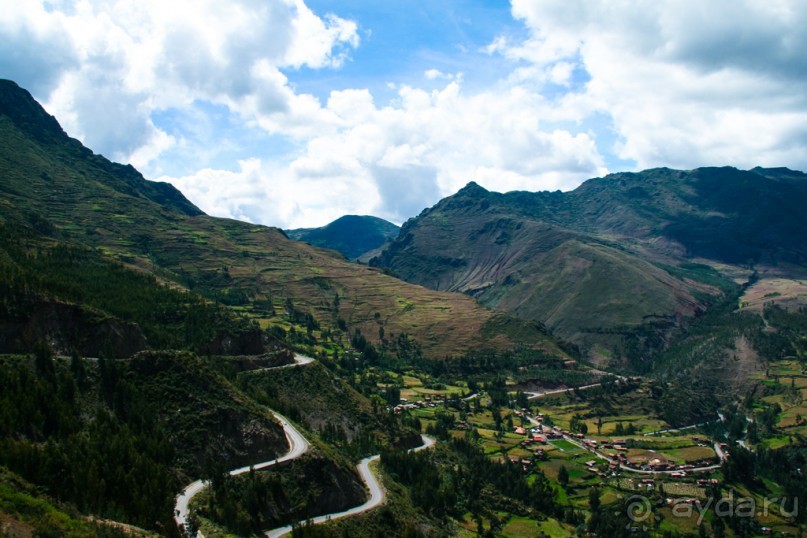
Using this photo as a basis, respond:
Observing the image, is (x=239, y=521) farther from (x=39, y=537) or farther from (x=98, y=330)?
(x=98, y=330)

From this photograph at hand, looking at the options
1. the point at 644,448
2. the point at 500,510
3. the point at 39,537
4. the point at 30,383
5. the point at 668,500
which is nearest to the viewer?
the point at 39,537

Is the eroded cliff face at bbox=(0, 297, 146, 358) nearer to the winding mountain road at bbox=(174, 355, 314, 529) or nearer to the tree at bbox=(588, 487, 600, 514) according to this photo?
the winding mountain road at bbox=(174, 355, 314, 529)

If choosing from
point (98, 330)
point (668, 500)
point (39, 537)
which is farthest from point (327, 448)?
point (668, 500)

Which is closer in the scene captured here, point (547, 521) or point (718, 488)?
point (547, 521)

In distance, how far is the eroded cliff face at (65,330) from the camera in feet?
351

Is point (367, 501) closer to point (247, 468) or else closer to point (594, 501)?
point (247, 468)

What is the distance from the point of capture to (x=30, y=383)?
287 feet

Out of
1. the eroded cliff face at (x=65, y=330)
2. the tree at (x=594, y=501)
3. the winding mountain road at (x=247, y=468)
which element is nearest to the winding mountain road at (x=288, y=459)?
the winding mountain road at (x=247, y=468)

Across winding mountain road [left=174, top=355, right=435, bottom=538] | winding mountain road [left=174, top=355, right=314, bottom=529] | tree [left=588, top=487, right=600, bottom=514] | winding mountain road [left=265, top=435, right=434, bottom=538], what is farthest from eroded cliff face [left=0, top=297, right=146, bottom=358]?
tree [left=588, top=487, right=600, bottom=514]

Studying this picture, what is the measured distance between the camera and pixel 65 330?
11462 cm

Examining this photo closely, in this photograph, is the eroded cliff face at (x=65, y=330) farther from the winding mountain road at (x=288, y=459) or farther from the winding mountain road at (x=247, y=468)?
the winding mountain road at (x=288, y=459)

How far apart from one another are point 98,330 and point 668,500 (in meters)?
133

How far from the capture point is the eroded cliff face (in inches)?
4213

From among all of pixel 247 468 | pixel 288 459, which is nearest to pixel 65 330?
pixel 247 468
